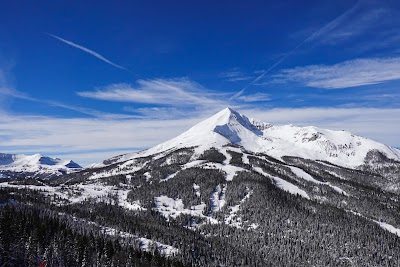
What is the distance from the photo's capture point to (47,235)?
651ft

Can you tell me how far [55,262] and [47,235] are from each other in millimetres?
32672

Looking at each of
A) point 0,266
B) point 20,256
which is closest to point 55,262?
point 20,256

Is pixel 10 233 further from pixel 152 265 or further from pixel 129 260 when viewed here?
pixel 152 265

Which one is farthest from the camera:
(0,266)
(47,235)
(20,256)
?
(47,235)

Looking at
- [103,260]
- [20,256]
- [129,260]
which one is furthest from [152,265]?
[20,256]

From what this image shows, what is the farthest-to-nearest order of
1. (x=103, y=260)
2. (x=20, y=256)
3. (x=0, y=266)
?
(x=103, y=260), (x=20, y=256), (x=0, y=266)

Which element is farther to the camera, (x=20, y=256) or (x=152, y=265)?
(x=152, y=265)

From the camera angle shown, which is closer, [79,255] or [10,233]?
[10,233]

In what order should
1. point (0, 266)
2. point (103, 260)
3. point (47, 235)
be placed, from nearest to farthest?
point (0, 266) < point (103, 260) < point (47, 235)

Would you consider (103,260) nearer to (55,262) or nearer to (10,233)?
(55,262)

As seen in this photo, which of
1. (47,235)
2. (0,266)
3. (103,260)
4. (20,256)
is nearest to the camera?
(0,266)

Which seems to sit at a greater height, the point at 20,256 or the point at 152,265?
the point at 20,256

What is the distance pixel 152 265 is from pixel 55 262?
51179mm

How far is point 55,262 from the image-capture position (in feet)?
557
